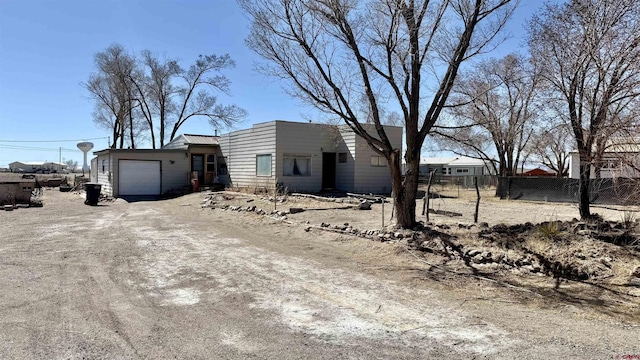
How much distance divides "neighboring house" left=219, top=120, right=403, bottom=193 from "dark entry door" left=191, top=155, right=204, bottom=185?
9.74ft

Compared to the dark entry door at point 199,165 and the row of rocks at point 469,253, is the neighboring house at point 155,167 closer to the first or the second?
the dark entry door at point 199,165

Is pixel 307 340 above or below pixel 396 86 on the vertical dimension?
below

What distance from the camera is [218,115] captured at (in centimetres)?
3897

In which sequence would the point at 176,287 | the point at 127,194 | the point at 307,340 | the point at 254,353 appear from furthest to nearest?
the point at 127,194 → the point at 176,287 → the point at 307,340 → the point at 254,353

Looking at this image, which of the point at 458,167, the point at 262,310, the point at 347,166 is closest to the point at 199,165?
the point at 347,166

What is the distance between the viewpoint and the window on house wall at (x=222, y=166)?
959 inches

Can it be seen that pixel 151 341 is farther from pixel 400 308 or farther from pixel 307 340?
pixel 400 308

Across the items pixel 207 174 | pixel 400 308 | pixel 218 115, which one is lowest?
pixel 400 308

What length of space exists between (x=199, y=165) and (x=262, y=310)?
69.2ft

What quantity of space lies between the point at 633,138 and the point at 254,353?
4986 millimetres

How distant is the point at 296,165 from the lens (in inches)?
820

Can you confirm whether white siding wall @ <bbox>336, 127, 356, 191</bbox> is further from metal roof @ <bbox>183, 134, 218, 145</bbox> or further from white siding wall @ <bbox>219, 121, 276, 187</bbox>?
metal roof @ <bbox>183, 134, 218, 145</bbox>

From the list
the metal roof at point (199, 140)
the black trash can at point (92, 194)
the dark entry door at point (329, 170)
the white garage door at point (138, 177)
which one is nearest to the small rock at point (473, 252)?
the dark entry door at point (329, 170)

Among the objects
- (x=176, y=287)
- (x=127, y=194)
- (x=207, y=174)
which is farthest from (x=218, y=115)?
(x=176, y=287)
